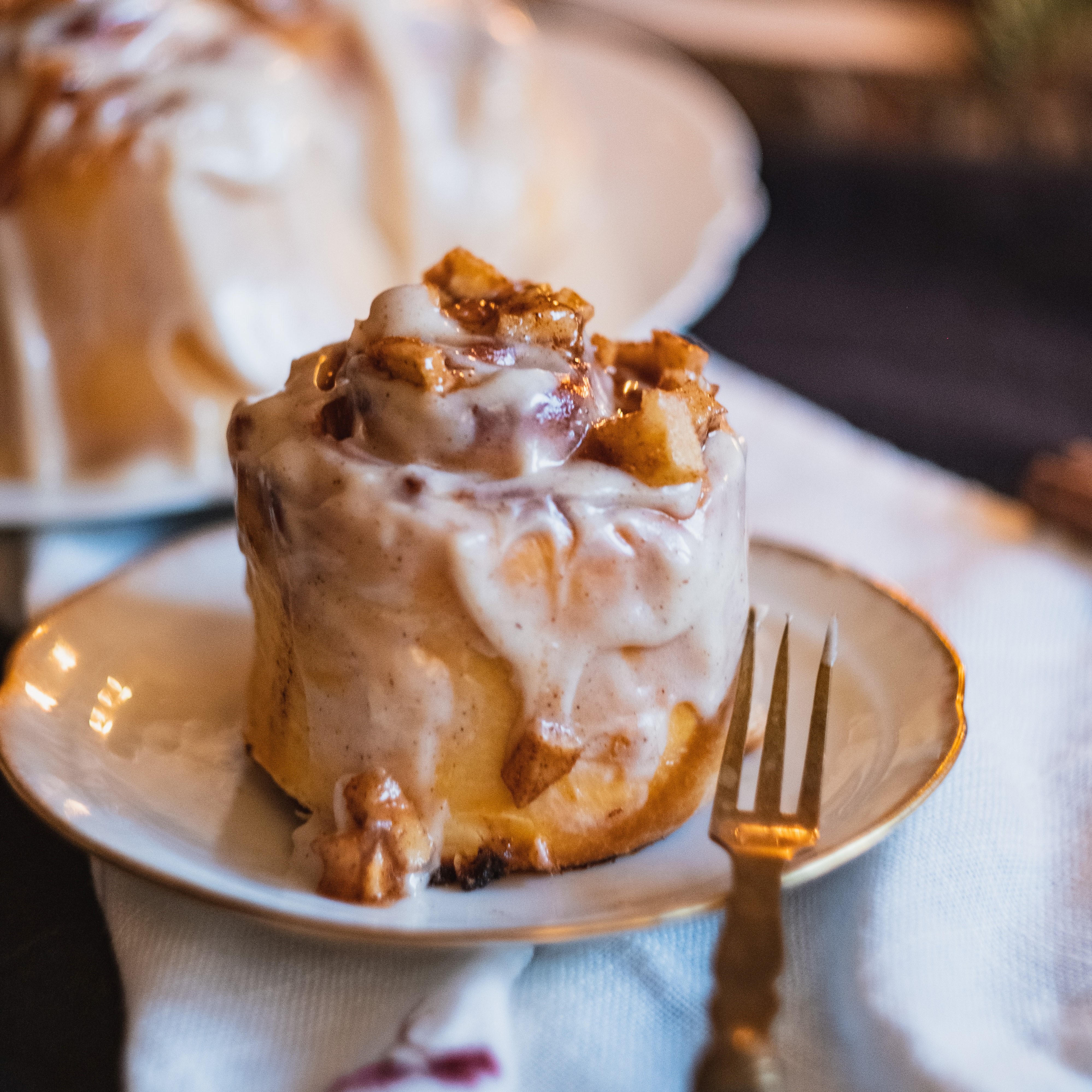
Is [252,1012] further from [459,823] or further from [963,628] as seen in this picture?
[963,628]

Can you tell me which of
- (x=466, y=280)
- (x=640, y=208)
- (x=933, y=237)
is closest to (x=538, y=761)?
(x=466, y=280)

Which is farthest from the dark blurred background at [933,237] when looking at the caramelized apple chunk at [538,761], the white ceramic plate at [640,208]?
the caramelized apple chunk at [538,761]

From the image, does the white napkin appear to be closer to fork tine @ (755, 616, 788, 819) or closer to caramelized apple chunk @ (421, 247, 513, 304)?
fork tine @ (755, 616, 788, 819)

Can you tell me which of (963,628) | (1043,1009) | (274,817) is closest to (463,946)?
(274,817)

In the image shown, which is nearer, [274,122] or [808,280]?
[274,122]

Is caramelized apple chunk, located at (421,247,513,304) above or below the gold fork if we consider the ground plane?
above

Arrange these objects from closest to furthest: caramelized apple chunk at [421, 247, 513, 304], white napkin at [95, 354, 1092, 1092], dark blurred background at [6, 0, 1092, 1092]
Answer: white napkin at [95, 354, 1092, 1092], caramelized apple chunk at [421, 247, 513, 304], dark blurred background at [6, 0, 1092, 1092]

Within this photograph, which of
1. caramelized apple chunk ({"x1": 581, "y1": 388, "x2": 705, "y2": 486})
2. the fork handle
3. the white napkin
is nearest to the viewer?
the fork handle

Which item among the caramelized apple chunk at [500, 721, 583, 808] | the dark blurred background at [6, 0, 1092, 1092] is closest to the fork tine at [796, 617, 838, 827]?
the caramelized apple chunk at [500, 721, 583, 808]
